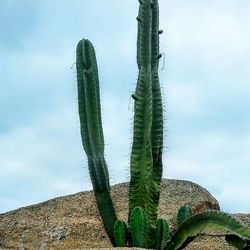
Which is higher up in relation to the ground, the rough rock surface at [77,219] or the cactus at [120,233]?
the rough rock surface at [77,219]

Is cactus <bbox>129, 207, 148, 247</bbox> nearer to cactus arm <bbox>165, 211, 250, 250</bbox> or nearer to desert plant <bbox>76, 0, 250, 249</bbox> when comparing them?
desert plant <bbox>76, 0, 250, 249</bbox>

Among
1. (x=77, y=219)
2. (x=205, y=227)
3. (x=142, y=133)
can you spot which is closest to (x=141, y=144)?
(x=142, y=133)

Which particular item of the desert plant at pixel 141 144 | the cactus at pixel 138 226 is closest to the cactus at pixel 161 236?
the desert plant at pixel 141 144

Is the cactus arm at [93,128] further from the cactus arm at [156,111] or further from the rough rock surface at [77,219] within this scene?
the rough rock surface at [77,219]

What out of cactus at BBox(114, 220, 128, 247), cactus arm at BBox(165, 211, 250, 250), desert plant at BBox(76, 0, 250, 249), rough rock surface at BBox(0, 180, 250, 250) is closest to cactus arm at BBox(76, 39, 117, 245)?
desert plant at BBox(76, 0, 250, 249)

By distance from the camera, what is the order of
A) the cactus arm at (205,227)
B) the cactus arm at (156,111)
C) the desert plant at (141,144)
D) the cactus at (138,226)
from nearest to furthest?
the cactus arm at (205,227) → the cactus at (138,226) → the desert plant at (141,144) → the cactus arm at (156,111)

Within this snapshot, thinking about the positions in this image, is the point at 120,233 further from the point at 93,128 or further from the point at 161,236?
the point at 93,128

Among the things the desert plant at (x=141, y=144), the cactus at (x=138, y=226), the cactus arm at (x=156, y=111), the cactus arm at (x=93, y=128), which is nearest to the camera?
the cactus at (x=138, y=226)

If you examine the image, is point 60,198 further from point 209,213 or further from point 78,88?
point 209,213

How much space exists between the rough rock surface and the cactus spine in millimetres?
1974

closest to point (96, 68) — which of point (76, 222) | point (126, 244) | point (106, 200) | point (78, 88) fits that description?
point (78, 88)

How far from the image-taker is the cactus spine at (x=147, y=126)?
7.00 meters

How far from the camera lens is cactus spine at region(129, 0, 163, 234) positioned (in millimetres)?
7000

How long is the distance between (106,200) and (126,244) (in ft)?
2.11
